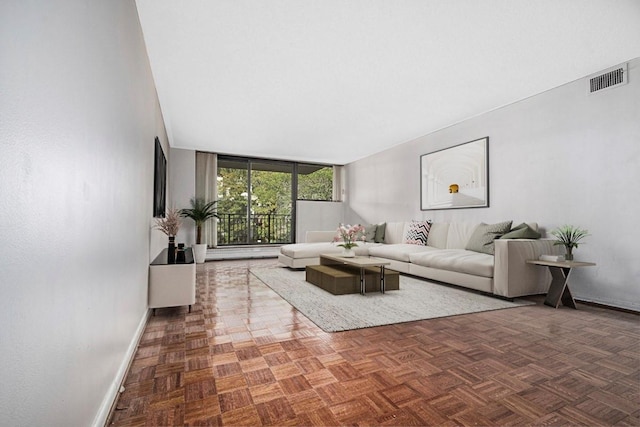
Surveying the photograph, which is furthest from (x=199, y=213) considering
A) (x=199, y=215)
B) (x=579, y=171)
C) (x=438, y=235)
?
(x=579, y=171)

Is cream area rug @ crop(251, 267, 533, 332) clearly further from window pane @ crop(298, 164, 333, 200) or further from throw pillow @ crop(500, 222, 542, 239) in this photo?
window pane @ crop(298, 164, 333, 200)

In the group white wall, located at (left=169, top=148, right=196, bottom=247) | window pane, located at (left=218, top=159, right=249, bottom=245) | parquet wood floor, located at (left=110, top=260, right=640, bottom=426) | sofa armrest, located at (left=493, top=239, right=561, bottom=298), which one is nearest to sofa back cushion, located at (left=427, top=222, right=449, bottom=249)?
sofa armrest, located at (left=493, top=239, right=561, bottom=298)

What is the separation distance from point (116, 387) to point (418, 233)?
4.96 m

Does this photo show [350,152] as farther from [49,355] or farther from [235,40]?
[49,355]

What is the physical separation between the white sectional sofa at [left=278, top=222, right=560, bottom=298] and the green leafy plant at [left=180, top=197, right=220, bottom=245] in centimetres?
220

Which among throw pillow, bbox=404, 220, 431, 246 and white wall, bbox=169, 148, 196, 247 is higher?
Answer: white wall, bbox=169, 148, 196, 247

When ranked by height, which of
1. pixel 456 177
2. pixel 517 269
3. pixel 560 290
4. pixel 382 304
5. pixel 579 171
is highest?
pixel 456 177

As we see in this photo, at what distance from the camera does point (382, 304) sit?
327 centimetres

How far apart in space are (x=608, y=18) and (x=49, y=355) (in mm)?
4081

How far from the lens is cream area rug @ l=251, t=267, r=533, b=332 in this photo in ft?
9.05

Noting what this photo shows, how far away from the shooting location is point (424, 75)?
11.8 ft

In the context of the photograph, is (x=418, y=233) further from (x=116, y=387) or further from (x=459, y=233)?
(x=116, y=387)

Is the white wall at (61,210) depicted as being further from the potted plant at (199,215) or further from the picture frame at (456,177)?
the potted plant at (199,215)

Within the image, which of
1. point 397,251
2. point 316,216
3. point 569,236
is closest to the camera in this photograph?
point 569,236
